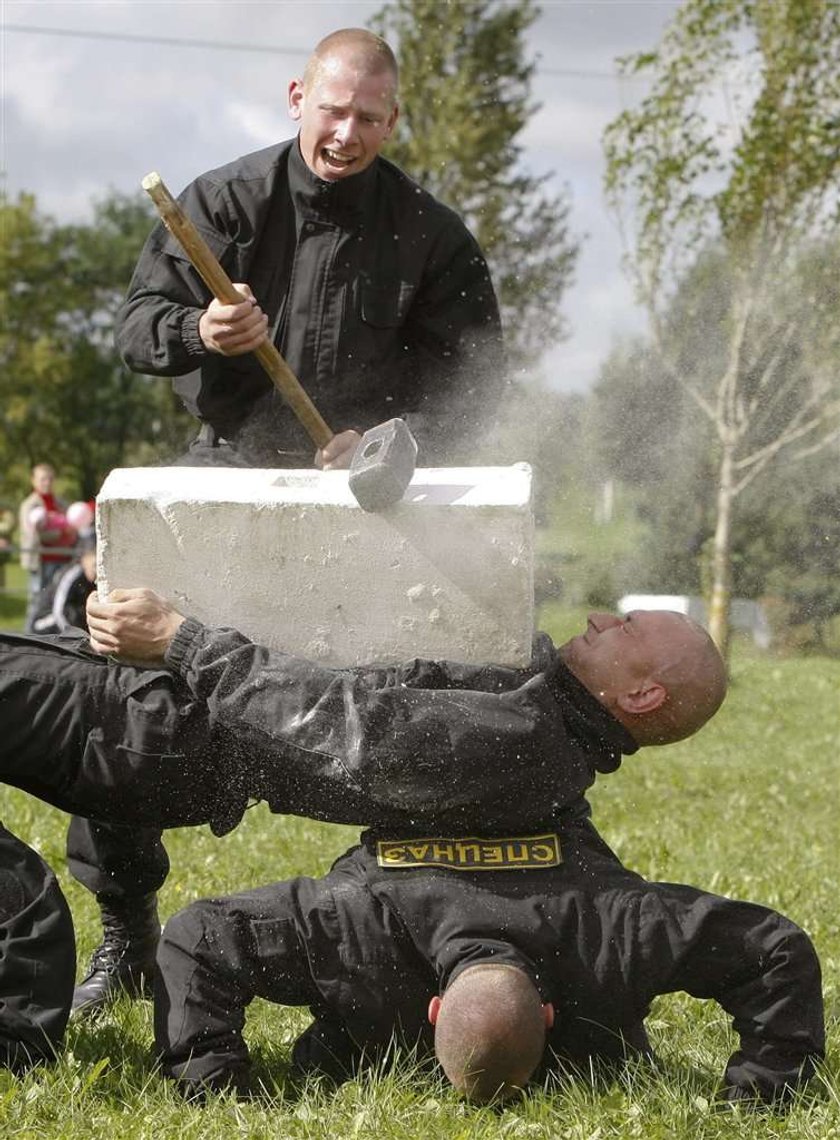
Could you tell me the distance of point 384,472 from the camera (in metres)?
3.47

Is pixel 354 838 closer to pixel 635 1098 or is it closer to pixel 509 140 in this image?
pixel 635 1098

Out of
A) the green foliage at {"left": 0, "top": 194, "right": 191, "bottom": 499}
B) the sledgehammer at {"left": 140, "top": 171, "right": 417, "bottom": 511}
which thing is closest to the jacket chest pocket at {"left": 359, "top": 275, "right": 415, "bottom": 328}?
the sledgehammer at {"left": 140, "top": 171, "right": 417, "bottom": 511}

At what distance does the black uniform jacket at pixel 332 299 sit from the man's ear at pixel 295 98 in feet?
0.28

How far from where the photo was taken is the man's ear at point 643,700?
11.8 ft

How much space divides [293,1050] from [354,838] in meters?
3.09

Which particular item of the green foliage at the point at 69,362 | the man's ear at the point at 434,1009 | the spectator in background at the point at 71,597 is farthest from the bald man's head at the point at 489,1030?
the green foliage at the point at 69,362

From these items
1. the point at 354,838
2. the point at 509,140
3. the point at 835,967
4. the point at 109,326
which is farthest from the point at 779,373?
the point at 109,326

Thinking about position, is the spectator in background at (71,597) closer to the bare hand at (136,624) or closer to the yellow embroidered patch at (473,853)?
the bare hand at (136,624)

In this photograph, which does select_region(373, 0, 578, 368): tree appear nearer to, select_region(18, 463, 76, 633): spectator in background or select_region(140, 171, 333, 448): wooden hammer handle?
select_region(18, 463, 76, 633): spectator in background

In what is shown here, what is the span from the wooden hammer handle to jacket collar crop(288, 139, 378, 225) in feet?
1.32

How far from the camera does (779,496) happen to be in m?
18.8

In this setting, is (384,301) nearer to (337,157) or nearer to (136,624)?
(337,157)

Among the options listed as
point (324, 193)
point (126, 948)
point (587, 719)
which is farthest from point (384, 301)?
point (126, 948)

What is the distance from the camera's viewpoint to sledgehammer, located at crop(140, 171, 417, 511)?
138 inches
